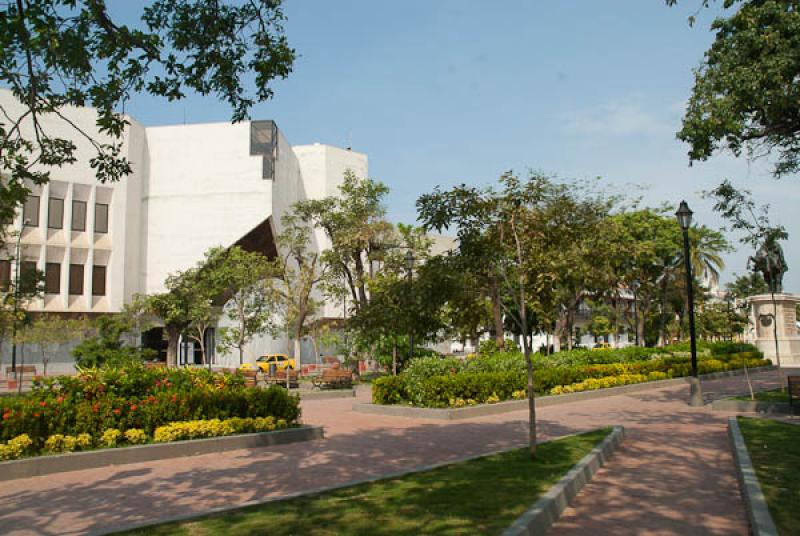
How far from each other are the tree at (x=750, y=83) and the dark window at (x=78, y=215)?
47.9 meters

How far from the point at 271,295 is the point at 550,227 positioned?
93.7ft

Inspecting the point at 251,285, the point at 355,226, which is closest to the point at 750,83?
the point at 355,226

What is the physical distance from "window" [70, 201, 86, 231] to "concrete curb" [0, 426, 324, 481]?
44.7m

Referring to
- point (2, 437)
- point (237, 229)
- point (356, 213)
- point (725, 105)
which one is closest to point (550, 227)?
point (725, 105)

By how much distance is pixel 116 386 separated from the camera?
11.6 m

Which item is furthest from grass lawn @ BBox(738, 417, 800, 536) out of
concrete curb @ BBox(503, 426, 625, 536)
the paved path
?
concrete curb @ BBox(503, 426, 625, 536)

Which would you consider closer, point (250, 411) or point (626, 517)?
point (626, 517)

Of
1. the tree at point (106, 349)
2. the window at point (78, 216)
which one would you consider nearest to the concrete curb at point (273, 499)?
the tree at point (106, 349)

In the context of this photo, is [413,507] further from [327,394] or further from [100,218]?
[100,218]

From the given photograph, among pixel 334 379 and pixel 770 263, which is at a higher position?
pixel 770 263

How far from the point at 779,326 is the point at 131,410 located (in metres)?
38.0

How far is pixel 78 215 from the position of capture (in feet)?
165

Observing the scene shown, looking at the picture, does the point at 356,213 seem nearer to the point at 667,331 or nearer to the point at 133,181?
the point at 133,181

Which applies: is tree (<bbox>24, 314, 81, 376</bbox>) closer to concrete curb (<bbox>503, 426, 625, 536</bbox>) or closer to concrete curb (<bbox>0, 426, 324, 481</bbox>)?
concrete curb (<bbox>0, 426, 324, 481</bbox>)
